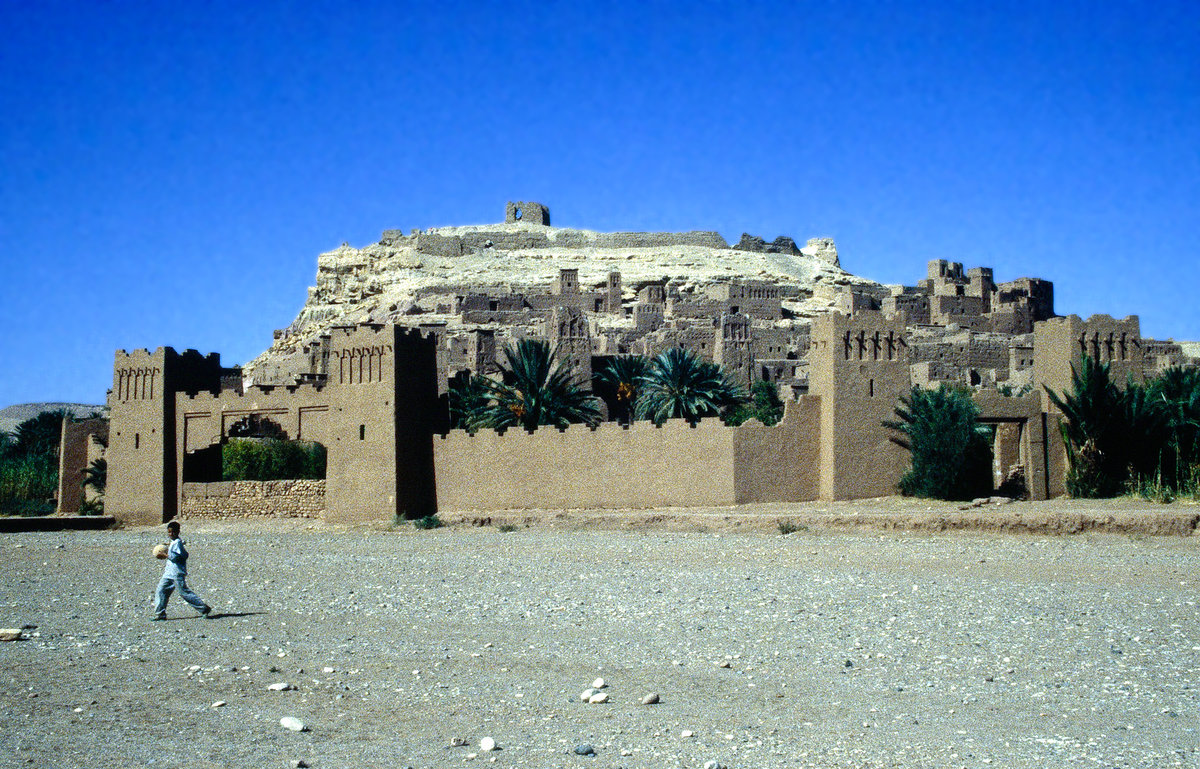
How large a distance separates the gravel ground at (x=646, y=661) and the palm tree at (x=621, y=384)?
23.9m

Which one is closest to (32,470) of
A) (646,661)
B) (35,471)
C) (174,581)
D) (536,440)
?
(35,471)

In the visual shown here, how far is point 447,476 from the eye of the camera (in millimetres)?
28281

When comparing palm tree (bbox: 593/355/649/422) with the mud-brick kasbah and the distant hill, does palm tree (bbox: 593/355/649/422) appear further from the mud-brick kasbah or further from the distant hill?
the distant hill

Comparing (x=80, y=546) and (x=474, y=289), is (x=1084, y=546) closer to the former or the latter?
(x=80, y=546)

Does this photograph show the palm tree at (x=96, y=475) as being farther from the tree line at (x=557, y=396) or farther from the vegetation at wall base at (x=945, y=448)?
the vegetation at wall base at (x=945, y=448)

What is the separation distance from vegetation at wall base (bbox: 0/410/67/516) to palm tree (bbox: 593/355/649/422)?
1817 cm

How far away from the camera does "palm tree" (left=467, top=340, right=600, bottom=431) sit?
31016 mm

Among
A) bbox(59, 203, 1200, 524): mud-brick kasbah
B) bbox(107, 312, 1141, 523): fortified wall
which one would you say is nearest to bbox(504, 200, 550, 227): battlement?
bbox(59, 203, 1200, 524): mud-brick kasbah

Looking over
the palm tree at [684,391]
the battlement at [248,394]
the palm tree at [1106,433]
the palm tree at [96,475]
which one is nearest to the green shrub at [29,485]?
the palm tree at [96,475]

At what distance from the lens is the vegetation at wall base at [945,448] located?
74.7 feet

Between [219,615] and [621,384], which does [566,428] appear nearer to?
[219,615]

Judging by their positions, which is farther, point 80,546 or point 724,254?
point 724,254

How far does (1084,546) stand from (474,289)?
54.8 meters

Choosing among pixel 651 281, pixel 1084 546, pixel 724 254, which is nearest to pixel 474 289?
pixel 651 281
